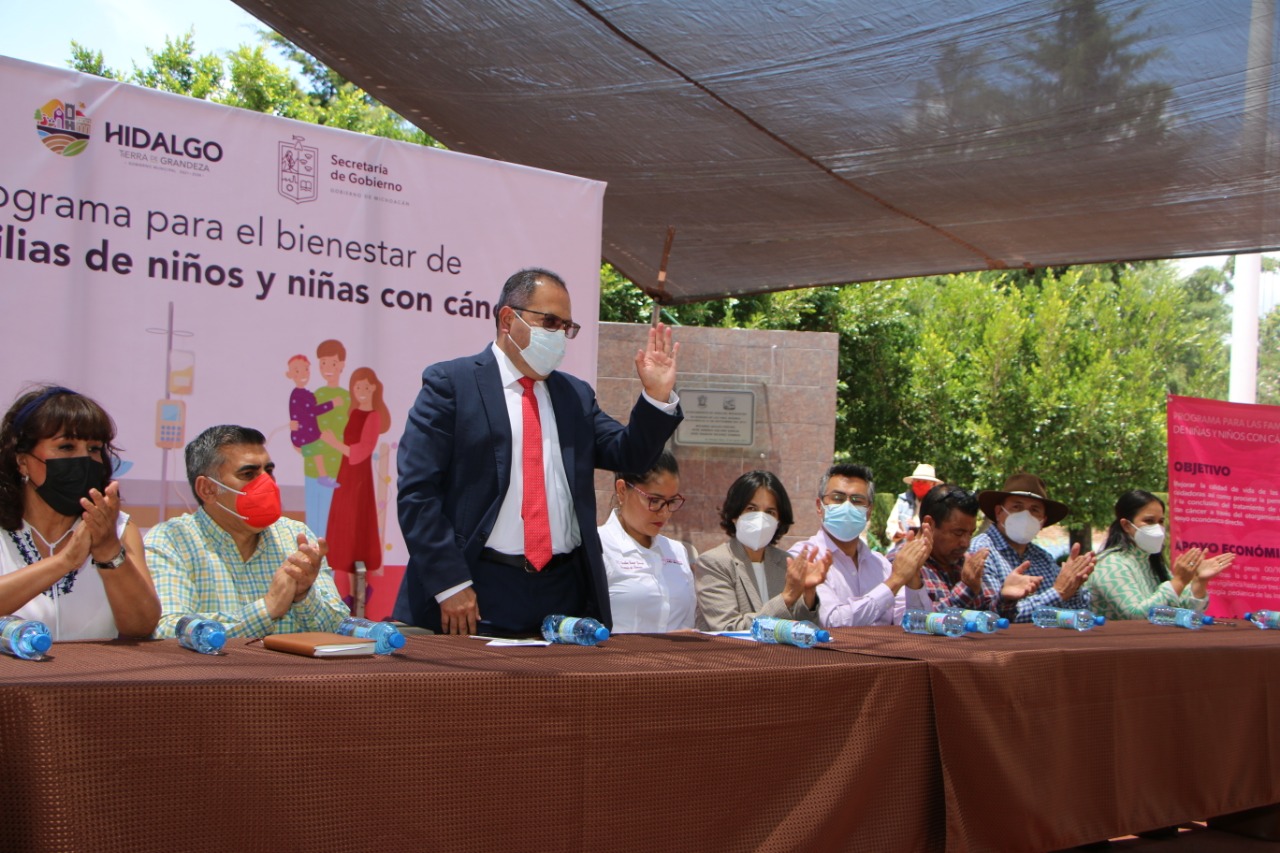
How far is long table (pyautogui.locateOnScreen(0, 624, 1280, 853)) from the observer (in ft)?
5.40

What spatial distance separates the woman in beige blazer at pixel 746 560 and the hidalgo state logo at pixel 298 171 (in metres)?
1.79

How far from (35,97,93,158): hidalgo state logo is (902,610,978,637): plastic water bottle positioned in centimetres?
269

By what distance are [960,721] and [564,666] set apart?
95 centimetres

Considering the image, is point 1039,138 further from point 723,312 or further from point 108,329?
point 723,312

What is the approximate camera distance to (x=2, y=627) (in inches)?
79.0

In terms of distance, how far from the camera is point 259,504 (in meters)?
2.94

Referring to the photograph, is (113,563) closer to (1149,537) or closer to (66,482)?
(66,482)

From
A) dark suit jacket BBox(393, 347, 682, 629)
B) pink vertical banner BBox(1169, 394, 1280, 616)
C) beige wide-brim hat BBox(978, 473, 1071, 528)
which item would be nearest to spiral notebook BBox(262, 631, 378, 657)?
dark suit jacket BBox(393, 347, 682, 629)

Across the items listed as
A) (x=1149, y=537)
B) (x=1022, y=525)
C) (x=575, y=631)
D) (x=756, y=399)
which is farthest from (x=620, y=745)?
(x=756, y=399)

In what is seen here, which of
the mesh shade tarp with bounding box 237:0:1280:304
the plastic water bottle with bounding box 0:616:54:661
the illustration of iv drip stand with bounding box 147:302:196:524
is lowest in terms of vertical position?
the plastic water bottle with bounding box 0:616:54:661

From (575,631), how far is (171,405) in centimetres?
159

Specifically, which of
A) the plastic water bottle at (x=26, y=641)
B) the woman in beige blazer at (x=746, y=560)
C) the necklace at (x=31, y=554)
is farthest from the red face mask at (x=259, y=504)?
the woman in beige blazer at (x=746, y=560)

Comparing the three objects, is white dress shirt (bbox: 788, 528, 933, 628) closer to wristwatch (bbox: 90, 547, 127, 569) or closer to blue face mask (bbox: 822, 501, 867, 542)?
blue face mask (bbox: 822, 501, 867, 542)

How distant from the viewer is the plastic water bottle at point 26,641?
6.33ft
